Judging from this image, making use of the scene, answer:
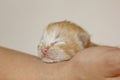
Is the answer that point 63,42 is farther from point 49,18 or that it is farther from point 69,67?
point 49,18

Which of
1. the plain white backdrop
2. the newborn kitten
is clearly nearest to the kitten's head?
the newborn kitten

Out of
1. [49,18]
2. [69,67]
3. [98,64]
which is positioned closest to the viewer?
[98,64]

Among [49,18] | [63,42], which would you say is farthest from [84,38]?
[49,18]

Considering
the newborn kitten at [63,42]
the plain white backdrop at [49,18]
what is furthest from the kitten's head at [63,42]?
the plain white backdrop at [49,18]

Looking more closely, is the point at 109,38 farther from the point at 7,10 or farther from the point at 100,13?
the point at 7,10

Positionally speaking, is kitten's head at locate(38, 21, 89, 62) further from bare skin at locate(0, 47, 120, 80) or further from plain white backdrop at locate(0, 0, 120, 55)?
plain white backdrop at locate(0, 0, 120, 55)

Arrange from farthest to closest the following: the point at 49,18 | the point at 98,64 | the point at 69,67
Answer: the point at 49,18 → the point at 69,67 → the point at 98,64
